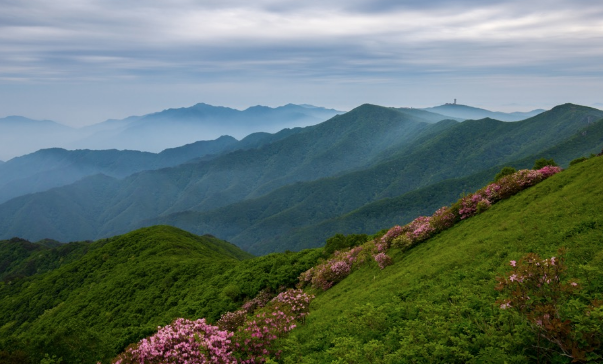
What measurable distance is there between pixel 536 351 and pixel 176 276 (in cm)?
4951

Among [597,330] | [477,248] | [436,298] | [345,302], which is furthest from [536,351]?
[345,302]

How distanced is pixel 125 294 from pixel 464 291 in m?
51.2

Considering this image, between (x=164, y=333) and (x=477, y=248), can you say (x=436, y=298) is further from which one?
→ (x=164, y=333)

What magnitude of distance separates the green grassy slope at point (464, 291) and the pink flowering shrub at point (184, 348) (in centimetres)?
277

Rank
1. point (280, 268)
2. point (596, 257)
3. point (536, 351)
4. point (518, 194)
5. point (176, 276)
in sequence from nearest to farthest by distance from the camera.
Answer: point (536, 351) → point (596, 257) → point (518, 194) → point (280, 268) → point (176, 276)

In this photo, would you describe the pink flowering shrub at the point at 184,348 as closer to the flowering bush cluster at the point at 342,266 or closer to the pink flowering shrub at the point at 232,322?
the pink flowering shrub at the point at 232,322

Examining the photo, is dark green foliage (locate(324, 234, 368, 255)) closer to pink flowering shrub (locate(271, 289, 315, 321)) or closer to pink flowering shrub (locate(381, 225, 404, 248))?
pink flowering shrub (locate(381, 225, 404, 248))

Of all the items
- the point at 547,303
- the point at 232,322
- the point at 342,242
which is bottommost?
the point at 342,242

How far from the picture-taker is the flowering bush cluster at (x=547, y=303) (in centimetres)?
833

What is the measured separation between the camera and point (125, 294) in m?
52.3

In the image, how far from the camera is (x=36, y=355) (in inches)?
902

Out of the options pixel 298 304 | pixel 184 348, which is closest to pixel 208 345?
pixel 184 348

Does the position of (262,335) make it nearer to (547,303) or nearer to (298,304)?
(298,304)

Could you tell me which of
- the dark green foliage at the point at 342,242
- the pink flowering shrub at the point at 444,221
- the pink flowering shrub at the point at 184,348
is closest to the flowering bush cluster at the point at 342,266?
the pink flowering shrub at the point at 444,221
